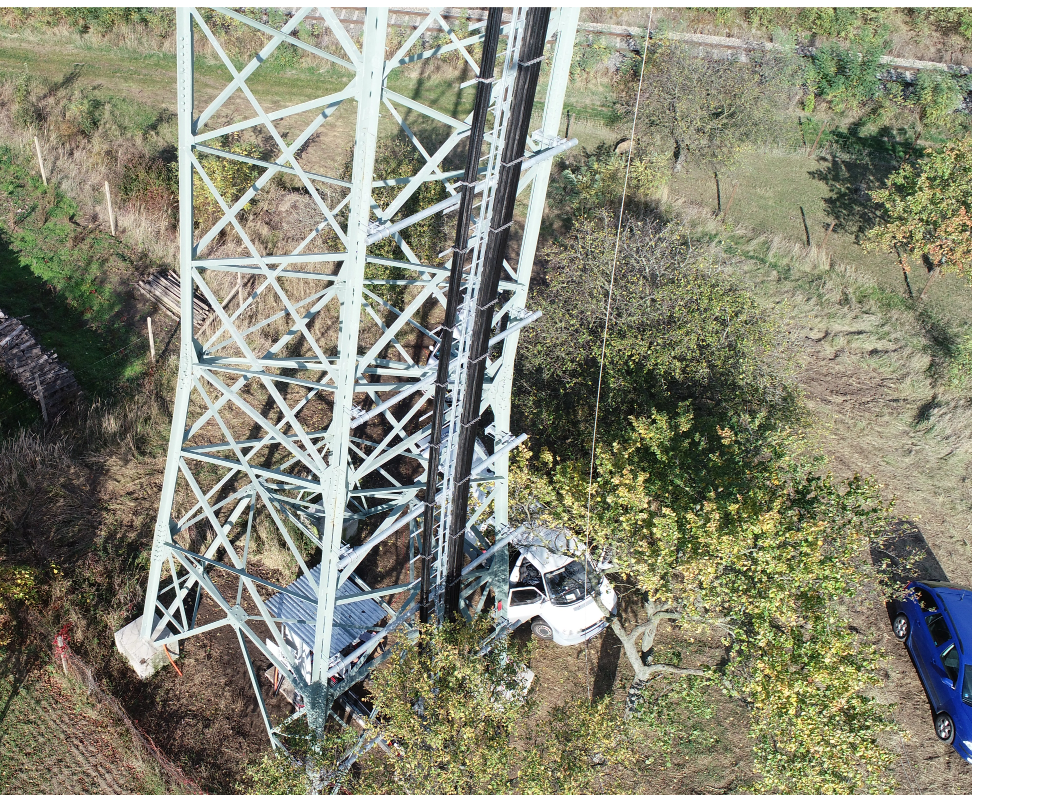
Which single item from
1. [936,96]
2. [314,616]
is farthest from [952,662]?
[936,96]

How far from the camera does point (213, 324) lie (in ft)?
64.5

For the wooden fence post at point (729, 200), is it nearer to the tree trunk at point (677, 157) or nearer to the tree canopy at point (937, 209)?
the tree trunk at point (677, 157)

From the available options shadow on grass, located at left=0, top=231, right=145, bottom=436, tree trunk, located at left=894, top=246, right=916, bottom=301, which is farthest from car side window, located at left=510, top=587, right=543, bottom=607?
tree trunk, located at left=894, top=246, right=916, bottom=301

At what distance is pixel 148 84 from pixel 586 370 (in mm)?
21563

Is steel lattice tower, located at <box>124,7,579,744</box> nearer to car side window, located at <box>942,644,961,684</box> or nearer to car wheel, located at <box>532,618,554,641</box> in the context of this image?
car wheel, located at <box>532,618,554,641</box>

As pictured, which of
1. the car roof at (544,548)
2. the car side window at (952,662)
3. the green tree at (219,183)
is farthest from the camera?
the green tree at (219,183)

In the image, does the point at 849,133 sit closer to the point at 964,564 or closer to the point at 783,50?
the point at 783,50

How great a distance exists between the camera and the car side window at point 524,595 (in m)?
14.2

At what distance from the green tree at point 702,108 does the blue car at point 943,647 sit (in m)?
17.2

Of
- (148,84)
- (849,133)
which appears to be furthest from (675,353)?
(148,84)

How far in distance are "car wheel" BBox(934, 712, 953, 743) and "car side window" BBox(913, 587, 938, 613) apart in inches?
74.1

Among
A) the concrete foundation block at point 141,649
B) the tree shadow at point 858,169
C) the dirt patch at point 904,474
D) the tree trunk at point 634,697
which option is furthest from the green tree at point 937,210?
the concrete foundation block at point 141,649
